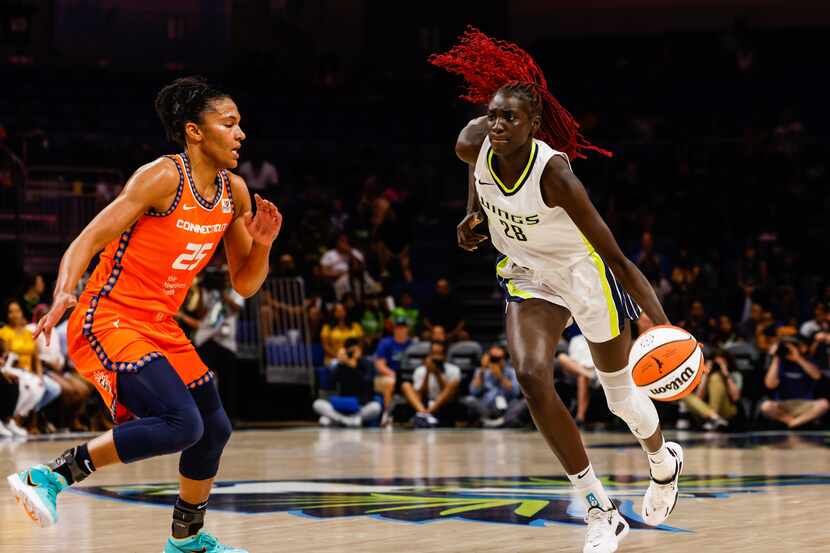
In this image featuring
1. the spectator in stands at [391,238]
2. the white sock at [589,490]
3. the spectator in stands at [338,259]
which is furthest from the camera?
the spectator in stands at [391,238]

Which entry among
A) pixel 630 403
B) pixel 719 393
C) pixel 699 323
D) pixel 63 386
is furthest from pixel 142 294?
pixel 699 323

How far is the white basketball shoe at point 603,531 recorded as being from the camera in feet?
16.4

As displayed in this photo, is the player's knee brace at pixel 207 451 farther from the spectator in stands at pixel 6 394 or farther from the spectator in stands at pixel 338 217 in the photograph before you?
the spectator in stands at pixel 338 217

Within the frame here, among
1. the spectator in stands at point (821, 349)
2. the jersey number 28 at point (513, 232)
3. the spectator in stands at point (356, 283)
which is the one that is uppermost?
the jersey number 28 at point (513, 232)

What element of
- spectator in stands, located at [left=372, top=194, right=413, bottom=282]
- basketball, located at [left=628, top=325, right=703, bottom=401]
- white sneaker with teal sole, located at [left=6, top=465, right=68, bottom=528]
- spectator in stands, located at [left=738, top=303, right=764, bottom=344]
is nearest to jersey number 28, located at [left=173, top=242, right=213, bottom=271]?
white sneaker with teal sole, located at [left=6, top=465, right=68, bottom=528]

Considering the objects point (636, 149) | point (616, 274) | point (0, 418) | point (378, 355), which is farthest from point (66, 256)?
point (636, 149)

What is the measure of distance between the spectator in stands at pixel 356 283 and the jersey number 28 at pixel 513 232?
1068 centimetres

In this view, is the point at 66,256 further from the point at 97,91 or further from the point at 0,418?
the point at 97,91

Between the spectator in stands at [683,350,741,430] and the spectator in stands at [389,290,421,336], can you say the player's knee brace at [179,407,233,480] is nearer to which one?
the spectator in stands at [683,350,741,430]

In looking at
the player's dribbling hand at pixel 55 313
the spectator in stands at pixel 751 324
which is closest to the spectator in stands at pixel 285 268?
the spectator in stands at pixel 751 324

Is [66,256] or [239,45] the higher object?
[239,45]

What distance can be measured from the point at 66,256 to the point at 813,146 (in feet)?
49.9

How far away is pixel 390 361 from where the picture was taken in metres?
14.9

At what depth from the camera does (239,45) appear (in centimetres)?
2062
